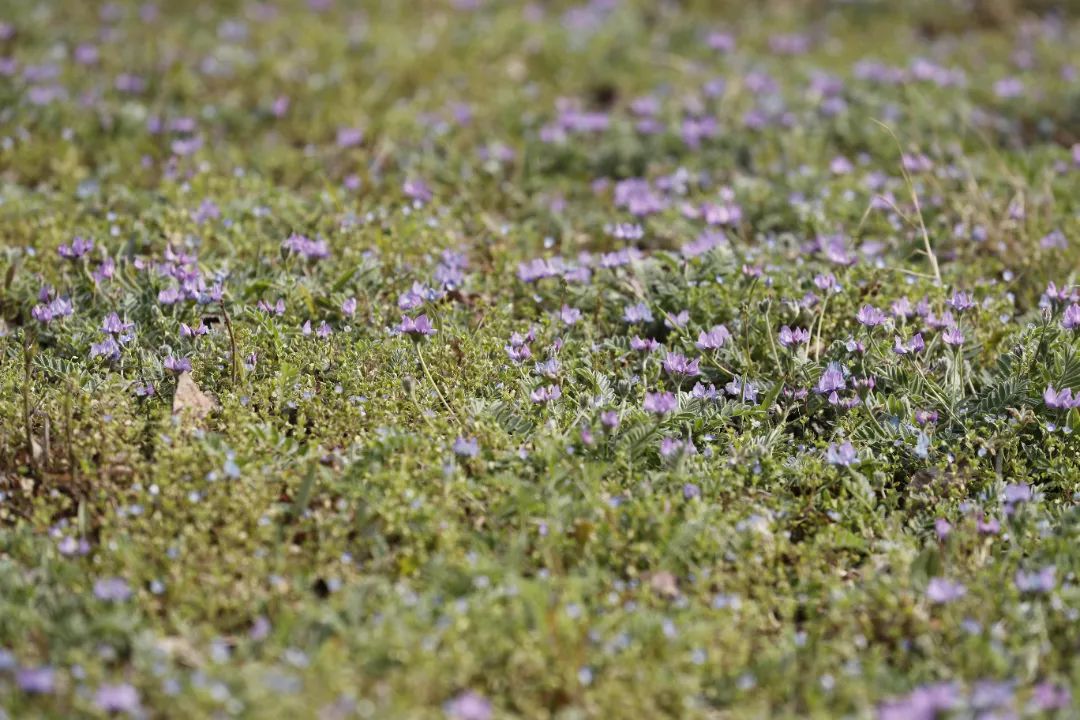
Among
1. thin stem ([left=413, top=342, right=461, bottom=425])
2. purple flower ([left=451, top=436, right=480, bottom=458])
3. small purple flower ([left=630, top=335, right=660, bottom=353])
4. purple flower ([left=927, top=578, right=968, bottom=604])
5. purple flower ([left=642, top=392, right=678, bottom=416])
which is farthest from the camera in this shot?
small purple flower ([left=630, top=335, right=660, bottom=353])

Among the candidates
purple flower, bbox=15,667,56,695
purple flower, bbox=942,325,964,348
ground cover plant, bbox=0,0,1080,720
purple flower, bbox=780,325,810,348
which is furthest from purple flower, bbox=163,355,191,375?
purple flower, bbox=942,325,964,348

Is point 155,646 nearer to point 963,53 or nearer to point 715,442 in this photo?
point 715,442

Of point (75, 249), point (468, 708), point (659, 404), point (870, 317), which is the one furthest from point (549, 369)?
point (75, 249)

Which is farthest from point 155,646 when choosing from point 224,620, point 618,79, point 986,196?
point 618,79

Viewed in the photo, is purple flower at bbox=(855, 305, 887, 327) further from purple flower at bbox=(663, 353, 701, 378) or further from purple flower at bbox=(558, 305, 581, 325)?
purple flower at bbox=(558, 305, 581, 325)

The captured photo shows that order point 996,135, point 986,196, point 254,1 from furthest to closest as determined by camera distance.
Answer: point 254,1 → point 996,135 → point 986,196

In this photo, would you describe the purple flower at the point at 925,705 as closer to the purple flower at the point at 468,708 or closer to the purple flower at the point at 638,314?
the purple flower at the point at 468,708

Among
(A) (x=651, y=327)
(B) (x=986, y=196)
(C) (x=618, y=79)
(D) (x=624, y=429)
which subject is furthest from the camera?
(C) (x=618, y=79)

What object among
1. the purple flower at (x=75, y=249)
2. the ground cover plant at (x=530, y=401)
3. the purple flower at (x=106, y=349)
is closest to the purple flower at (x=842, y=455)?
the ground cover plant at (x=530, y=401)
